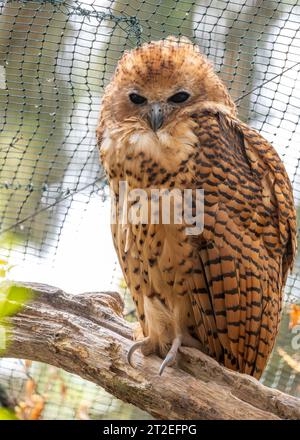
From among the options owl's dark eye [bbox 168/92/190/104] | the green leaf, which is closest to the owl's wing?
owl's dark eye [bbox 168/92/190/104]

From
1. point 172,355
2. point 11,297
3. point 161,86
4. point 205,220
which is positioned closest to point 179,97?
point 161,86

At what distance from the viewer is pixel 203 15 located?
162 inches

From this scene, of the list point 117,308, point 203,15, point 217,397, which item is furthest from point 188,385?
point 203,15

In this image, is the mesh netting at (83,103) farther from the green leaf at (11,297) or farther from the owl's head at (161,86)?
the green leaf at (11,297)

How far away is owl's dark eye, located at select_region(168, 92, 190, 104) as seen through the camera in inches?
119

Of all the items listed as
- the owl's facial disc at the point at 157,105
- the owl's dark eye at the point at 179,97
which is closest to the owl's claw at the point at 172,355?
the owl's facial disc at the point at 157,105

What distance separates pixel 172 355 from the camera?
2805 mm

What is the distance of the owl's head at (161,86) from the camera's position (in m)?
3.01

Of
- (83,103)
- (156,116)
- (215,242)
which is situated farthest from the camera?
(83,103)

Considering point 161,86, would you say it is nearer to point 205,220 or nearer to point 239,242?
point 205,220

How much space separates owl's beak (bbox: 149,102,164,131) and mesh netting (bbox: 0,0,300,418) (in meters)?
1.10

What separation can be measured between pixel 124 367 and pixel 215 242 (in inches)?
22.2

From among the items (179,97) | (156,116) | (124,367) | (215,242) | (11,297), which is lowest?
(124,367)

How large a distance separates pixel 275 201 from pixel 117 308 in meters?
0.87
